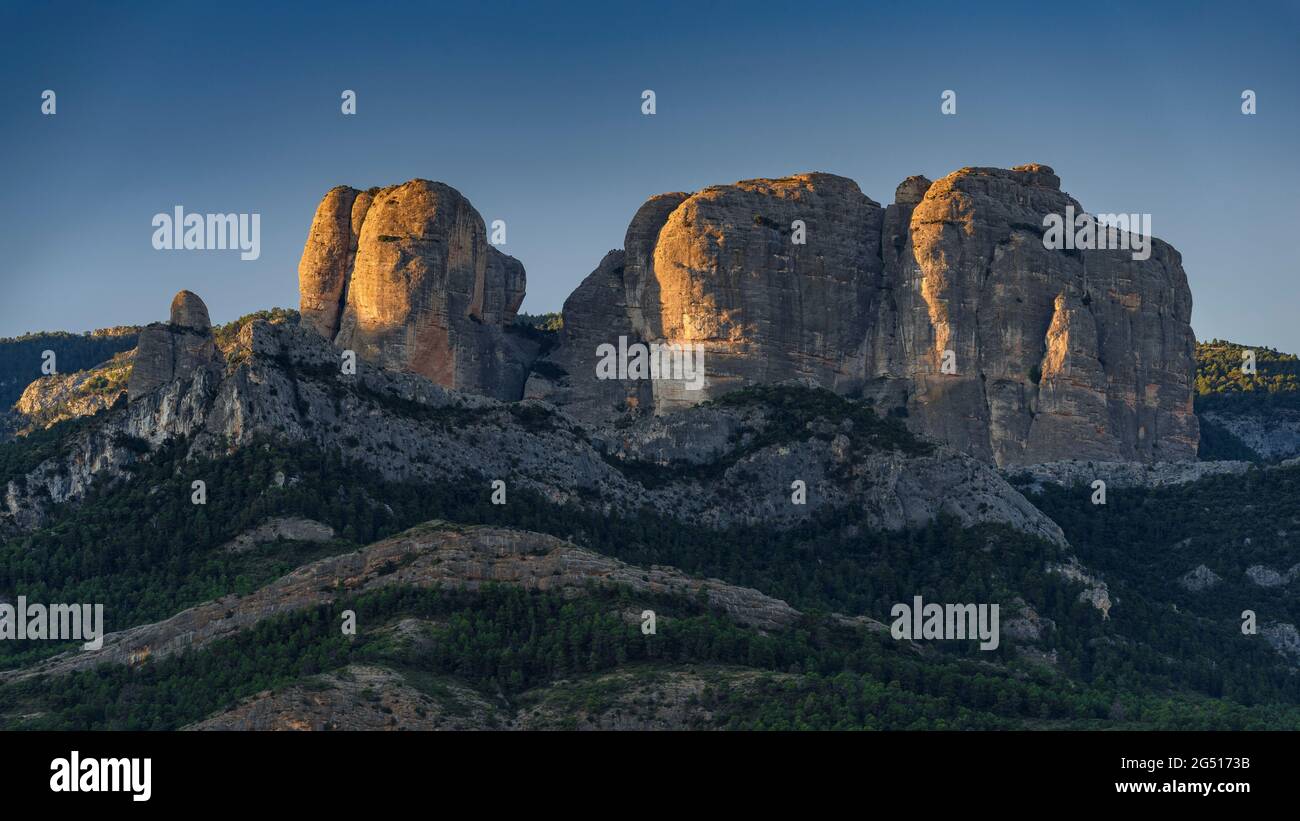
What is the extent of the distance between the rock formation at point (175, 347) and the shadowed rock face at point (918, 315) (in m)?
26.3

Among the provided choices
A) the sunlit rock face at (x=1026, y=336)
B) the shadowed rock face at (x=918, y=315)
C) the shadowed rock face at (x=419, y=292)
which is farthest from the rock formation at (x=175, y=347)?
the sunlit rock face at (x=1026, y=336)

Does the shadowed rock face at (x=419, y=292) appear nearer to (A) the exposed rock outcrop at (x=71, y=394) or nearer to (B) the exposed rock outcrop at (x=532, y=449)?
(A) the exposed rock outcrop at (x=71, y=394)

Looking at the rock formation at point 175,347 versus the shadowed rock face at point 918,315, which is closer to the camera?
the rock formation at point 175,347

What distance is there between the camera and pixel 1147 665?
398ft

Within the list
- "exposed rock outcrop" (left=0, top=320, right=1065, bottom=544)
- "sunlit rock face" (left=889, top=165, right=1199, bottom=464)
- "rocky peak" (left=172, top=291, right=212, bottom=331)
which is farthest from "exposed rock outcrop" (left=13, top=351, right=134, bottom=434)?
"sunlit rock face" (left=889, top=165, right=1199, bottom=464)

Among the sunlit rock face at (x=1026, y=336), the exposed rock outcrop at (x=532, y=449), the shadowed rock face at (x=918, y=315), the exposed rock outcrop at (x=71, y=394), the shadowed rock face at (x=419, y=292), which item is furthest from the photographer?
the exposed rock outcrop at (x=71, y=394)

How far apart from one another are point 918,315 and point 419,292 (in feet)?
121

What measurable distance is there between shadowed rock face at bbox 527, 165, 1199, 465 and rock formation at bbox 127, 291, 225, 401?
26.3 meters

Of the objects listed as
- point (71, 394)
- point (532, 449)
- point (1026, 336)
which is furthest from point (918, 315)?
point (71, 394)

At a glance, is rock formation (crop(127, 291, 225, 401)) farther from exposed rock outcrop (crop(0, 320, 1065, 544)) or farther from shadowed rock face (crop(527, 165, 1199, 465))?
shadowed rock face (crop(527, 165, 1199, 465))

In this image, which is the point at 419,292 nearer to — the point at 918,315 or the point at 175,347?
the point at 175,347

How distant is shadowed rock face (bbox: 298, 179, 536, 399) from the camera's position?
541 feet

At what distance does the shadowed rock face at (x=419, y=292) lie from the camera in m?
165

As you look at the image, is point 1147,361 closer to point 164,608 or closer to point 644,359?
point 644,359
